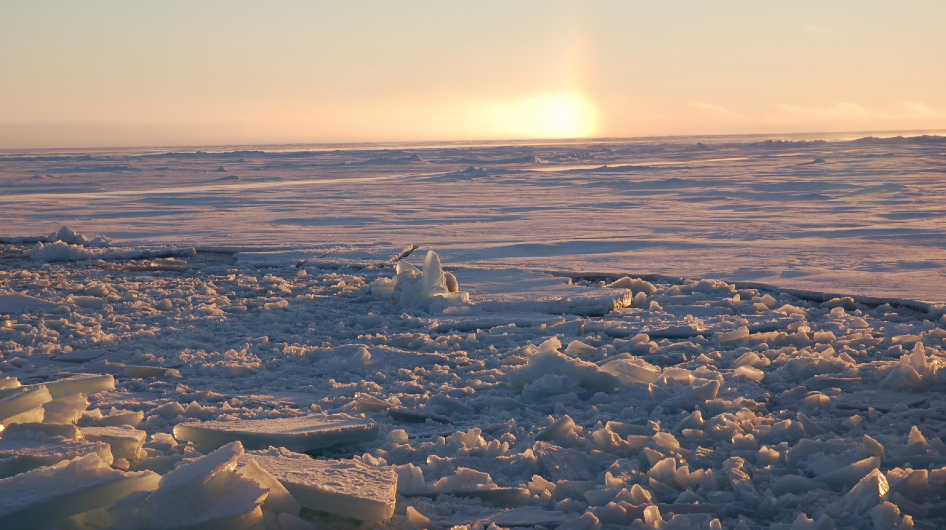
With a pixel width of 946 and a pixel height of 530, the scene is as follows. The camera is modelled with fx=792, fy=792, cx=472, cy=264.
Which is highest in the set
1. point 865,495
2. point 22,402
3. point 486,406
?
point 22,402

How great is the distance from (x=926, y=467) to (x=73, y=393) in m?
3.03

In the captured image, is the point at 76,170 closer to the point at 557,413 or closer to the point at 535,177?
the point at 535,177

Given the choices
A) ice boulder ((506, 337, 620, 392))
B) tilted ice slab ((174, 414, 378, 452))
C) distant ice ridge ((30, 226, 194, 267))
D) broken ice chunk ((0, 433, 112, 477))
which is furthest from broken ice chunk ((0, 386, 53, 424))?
distant ice ridge ((30, 226, 194, 267))

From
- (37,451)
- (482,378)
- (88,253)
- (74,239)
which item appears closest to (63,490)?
(37,451)

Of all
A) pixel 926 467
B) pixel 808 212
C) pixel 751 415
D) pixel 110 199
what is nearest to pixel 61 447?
pixel 751 415

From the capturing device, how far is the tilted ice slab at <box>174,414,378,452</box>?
2621 mm

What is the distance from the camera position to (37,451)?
230cm

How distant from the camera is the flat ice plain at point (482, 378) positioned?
2.21 meters

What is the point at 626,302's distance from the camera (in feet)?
17.1

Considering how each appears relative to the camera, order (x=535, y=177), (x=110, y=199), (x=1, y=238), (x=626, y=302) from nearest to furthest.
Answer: (x=626, y=302)
(x=1, y=238)
(x=110, y=199)
(x=535, y=177)

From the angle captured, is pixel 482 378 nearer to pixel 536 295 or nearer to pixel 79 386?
pixel 79 386

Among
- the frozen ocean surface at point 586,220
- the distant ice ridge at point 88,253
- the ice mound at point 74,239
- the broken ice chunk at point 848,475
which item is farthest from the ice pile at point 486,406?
the ice mound at point 74,239

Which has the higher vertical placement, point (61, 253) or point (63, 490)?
point (63, 490)

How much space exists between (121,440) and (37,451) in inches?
9.2
